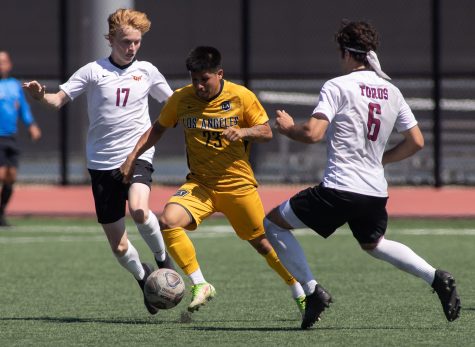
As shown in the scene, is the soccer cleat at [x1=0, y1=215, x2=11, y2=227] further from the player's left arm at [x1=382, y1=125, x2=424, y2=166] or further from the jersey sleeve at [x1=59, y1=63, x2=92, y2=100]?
the player's left arm at [x1=382, y1=125, x2=424, y2=166]

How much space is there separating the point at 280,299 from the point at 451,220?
8058 mm

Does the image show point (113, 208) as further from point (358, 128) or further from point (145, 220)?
point (358, 128)

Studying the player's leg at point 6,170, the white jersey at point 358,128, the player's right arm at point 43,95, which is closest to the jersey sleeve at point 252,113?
the white jersey at point 358,128

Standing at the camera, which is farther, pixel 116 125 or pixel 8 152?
pixel 8 152

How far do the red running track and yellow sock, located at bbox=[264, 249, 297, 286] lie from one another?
9442 mm

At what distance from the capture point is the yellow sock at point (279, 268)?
9.34 metres

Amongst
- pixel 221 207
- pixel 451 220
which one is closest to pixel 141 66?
pixel 221 207

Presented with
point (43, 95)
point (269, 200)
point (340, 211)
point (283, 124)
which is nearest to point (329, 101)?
point (283, 124)

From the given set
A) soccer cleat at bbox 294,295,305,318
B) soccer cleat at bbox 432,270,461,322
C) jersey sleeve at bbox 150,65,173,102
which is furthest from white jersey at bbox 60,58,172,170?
soccer cleat at bbox 432,270,461,322

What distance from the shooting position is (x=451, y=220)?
1833 centimetres

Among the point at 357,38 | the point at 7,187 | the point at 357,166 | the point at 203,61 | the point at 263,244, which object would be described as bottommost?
the point at 7,187

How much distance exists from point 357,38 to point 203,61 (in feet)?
3.87

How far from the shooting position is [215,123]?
9273mm

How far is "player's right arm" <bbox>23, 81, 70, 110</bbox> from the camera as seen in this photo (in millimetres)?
9594
